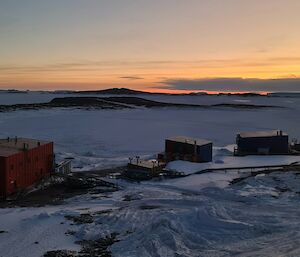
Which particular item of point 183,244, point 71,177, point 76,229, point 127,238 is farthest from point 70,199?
point 183,244

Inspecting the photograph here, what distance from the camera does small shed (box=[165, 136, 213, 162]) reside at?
28.3 metres

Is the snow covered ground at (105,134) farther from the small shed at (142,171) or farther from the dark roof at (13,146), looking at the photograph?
the dark roof at (13,146)

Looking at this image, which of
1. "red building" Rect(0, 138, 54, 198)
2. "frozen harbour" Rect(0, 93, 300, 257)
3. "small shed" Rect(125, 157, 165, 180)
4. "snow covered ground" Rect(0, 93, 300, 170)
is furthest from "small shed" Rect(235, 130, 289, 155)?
"red building" Rect(0, 138, 54, 198)

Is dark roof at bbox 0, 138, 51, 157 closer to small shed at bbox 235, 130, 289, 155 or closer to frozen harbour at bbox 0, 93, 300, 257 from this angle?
frozen harbour at bbox 0, 93, 300, 257

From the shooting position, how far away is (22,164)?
21.8 m

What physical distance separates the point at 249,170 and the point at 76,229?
14112 millimetres

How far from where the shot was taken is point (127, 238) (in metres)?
13.9

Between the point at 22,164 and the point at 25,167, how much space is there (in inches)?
12.7

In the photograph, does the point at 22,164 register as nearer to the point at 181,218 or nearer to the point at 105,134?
the point at 181,218

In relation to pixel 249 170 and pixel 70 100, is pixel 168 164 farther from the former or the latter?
pixel 70 100

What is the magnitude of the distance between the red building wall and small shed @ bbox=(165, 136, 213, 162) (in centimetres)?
800

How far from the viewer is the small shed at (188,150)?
2830 centimetres

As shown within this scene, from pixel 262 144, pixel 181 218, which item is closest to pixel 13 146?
pixel 181 218

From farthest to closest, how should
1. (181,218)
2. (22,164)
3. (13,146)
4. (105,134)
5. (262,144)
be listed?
1. (105,134)
2. (262,144)
3. (13,146)
4. (22,164)
5. (181,218)
